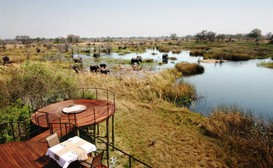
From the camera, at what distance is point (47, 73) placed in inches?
605

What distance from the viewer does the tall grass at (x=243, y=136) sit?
9.24 meters

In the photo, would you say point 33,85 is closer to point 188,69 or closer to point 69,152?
point 69,152

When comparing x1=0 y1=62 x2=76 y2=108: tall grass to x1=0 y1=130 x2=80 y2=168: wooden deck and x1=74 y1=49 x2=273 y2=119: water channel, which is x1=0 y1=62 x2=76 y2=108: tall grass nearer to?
x1=0 y1=130 x2=80 y2=168: wooden deck

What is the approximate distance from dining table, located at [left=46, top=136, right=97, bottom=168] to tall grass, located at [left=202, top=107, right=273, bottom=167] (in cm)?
678

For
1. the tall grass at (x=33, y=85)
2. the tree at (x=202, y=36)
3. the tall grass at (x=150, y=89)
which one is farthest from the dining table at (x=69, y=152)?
the tree at (x=202, y=36)

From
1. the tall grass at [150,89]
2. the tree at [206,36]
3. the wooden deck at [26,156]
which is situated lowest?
the tall grass at [150,89]

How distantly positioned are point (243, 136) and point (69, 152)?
1014cm

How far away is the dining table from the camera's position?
5754mm

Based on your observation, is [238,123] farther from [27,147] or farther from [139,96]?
[27,147]

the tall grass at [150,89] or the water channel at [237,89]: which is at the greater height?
the tall grass at [150,89]

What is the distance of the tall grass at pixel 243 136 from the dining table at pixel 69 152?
22.2 feet

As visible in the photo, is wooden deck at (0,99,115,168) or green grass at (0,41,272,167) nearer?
wooden deck at (0,99,115,168)

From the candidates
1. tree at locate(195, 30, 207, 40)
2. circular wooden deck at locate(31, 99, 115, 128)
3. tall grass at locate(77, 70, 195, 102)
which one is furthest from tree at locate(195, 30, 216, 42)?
circular wooden deck at locate(31, 99, 115, 128)

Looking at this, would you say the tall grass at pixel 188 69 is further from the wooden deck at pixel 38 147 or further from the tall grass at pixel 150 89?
the wooden deck at pixel 38 147
